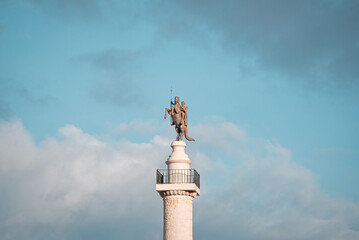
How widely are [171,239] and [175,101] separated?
437 inches

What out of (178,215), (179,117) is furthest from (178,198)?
(179,117)

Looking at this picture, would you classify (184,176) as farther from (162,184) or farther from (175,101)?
(175,101)

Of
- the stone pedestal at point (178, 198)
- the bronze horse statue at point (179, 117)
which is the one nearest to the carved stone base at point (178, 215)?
the stone pedestal at point (178, 198)

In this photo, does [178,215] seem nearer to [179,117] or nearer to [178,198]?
[178,198]

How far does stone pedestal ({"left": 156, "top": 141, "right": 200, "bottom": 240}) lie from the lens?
5803cm

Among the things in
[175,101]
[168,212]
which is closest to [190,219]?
[168,212]

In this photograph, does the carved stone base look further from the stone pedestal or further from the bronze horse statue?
the bronze horse statue

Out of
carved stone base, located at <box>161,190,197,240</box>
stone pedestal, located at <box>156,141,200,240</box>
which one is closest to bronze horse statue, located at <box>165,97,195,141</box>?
stone pedestal, located at <box>156,141,200,240</box>

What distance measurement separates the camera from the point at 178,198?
5862 cm

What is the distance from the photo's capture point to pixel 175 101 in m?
62.1

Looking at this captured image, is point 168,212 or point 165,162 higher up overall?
point 165,162

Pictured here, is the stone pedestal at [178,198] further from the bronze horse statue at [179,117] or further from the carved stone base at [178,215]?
the bronze horse statue at [179,117]

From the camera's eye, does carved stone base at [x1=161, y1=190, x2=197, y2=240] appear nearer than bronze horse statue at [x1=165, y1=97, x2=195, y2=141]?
Yes

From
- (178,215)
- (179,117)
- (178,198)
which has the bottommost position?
(178,215)
